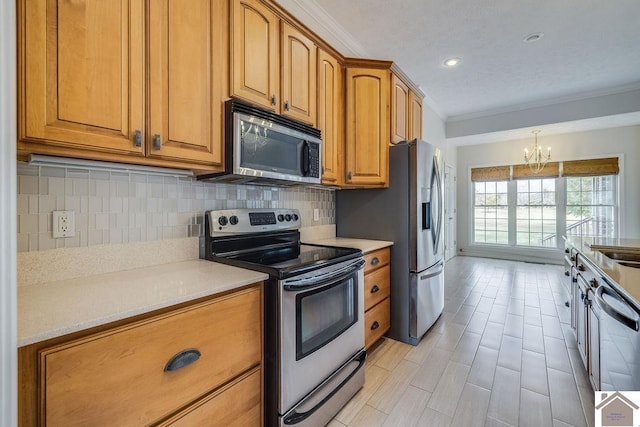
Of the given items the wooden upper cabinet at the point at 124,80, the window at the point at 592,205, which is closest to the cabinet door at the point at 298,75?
the wooden upper cabinet at the point at 124,80

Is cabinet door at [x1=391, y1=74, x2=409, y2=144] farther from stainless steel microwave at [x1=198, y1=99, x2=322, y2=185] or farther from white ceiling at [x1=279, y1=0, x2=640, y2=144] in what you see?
stainless steel microwave at [x1=198, y1=99, x2=322, y2=185]

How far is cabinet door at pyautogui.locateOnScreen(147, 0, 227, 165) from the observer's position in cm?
123

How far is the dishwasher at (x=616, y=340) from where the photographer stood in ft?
3.63

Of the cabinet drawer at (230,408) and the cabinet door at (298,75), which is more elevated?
the cabinet door at (298,75)

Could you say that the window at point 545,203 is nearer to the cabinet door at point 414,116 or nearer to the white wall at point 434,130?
the white wall at point 434,130

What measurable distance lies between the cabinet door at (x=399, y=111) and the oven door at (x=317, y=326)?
1.46 metres

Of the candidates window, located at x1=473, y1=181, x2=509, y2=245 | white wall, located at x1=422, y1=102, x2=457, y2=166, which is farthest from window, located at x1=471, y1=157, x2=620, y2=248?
white wall, located at x1=422, y1=102, x2=457, y2=166

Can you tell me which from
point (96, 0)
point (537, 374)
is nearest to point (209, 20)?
point (96, 0)

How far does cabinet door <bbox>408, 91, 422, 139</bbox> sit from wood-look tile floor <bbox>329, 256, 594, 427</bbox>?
2036mm

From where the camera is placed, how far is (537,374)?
2.01 meters

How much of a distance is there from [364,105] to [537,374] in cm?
241

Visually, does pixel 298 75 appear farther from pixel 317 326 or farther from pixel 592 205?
pixel 592 205

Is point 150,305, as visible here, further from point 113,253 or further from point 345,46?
point 345,46

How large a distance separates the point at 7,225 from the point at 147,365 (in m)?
0.58
